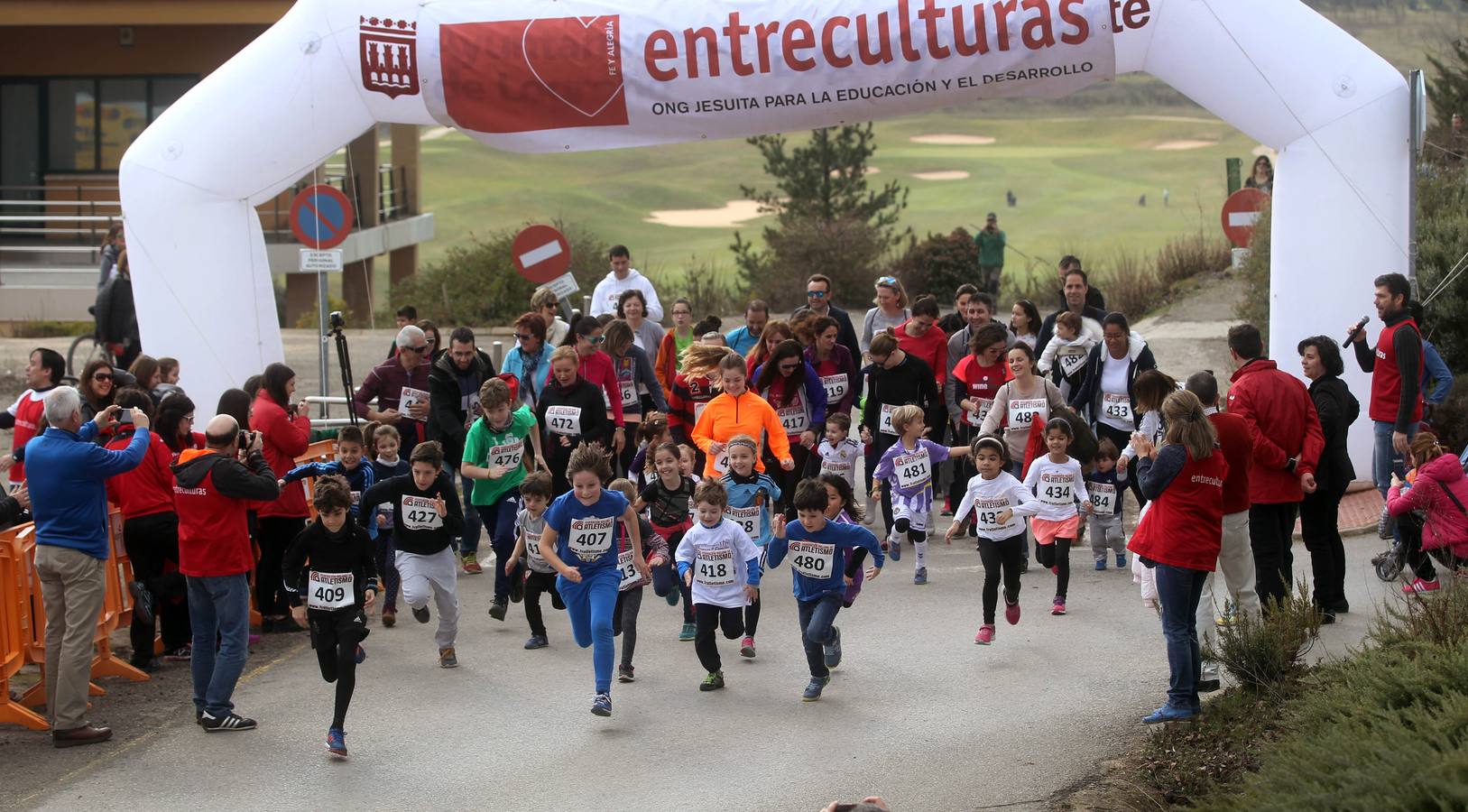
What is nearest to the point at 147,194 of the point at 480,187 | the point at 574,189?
the point at 574,189

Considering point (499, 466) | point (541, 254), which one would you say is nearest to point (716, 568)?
point (499, 466)

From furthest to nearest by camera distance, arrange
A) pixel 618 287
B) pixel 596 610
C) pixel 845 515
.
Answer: pixel 618 287 < pixel 845 515 < pixel 596 610

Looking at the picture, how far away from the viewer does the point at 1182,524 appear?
7.22 meters

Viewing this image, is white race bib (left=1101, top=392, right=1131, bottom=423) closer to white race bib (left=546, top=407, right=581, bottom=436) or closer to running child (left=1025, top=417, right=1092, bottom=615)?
running child (left=1025, top=417, right=1092, bottom=615)

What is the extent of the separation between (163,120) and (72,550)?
595 cm

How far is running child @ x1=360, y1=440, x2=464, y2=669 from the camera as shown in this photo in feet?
28.2

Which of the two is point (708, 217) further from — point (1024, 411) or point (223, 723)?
point (223, 723)

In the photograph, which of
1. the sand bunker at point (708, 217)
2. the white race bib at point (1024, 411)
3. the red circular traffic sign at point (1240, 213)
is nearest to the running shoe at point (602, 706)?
the white race bib at point (1024, 411)

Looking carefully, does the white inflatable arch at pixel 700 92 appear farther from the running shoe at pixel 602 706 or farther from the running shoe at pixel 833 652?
the running shoe at pixel 602 706

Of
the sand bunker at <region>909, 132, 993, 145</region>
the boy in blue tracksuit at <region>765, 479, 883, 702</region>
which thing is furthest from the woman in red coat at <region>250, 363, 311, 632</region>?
the sand bunker at <region>909, 132, 993, 145</region>

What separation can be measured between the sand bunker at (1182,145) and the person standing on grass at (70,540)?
7191 centimetres

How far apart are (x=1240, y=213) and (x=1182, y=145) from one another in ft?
209

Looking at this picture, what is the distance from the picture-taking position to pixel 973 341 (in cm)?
1123

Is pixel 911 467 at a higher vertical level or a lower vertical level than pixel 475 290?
lower
